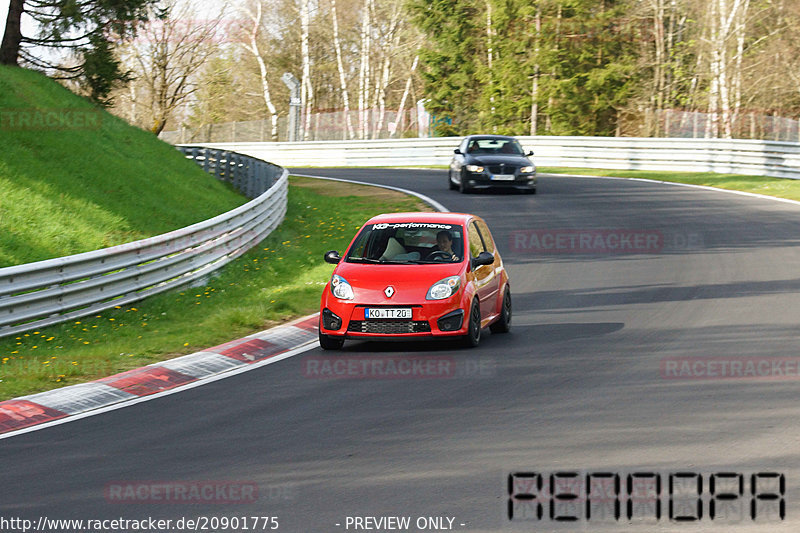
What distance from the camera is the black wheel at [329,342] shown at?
1217cm

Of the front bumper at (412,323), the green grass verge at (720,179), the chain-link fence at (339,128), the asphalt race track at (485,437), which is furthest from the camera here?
the chain-link fence at (339,128)

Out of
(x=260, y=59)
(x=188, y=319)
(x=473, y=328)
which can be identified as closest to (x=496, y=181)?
(x=188, y=319)

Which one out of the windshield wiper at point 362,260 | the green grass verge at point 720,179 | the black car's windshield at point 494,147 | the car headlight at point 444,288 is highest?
the black car's windshield at point 494,147

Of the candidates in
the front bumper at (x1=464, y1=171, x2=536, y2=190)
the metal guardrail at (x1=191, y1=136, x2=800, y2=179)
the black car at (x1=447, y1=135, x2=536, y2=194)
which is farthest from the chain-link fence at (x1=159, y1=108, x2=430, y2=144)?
the front bumper at (x1=464, y1=171, x2=536, y2=190)

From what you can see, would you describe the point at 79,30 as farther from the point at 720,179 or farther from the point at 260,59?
the point at 260,59

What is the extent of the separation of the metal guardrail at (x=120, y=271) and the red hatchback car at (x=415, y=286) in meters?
4.11

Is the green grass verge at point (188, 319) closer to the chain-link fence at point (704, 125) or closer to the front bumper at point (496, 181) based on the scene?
the front bumper at point (496, 181)

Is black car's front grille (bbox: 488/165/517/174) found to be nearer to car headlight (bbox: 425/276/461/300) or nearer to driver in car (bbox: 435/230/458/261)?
driver in car (bbox: 435/230/458/261)

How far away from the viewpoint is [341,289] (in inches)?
481

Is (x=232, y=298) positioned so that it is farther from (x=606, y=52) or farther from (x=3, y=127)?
(x=606, y=52)

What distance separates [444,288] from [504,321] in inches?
56.1

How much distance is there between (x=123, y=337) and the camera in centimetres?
1422

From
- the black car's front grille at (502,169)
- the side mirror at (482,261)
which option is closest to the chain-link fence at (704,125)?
the black car's front grille at (502,169)

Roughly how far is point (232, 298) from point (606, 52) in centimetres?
5105
